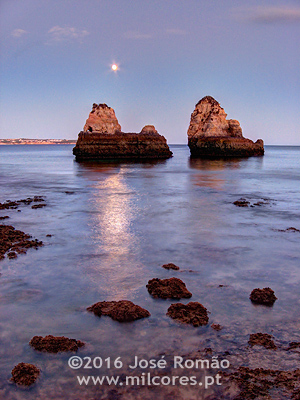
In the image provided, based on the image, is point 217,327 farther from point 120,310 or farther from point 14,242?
point 14,242

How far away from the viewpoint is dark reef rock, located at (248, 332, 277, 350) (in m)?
4.17

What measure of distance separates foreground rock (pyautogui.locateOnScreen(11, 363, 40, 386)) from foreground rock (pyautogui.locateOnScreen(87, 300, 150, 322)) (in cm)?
136

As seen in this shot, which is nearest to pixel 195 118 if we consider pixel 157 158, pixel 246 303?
pixel 157 158

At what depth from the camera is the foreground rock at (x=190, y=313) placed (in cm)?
472

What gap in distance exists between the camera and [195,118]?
61531mm

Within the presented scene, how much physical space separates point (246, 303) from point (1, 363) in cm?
352

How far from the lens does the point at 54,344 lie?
418 cm

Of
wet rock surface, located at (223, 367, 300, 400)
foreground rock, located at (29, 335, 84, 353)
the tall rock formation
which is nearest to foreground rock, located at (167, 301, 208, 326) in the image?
wet rock surface, located at (223, 367, 300, 400)

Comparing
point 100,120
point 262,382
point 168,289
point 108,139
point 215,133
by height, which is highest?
point 100,120

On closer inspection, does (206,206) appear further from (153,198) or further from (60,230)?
(60,230)

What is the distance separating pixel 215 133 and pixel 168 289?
55.6 m

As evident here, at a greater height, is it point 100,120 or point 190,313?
point 100,120

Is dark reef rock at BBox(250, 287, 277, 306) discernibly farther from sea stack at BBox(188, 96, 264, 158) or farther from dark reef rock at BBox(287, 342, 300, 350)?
sea stack at BBox(188, 96, 264, 158)

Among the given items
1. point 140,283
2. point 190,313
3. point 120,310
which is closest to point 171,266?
point 140,283
